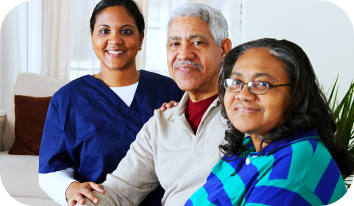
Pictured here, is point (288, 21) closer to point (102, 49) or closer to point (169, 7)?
point (169, 7)

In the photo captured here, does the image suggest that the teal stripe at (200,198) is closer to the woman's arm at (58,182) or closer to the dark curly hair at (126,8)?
the woman's arm at (58,182)

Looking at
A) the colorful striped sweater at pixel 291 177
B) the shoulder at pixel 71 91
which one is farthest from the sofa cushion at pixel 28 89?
the colorful striped sweater at pixel 291 177

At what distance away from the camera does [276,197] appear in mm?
739

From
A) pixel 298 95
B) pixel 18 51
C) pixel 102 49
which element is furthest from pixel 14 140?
pixel 298 95

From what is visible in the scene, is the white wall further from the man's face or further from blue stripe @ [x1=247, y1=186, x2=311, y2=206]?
blue stripe @ [x1=247, y1=186, x2=311, y2=206]

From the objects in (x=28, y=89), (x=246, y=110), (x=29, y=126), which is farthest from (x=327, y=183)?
(x=28, y=89)

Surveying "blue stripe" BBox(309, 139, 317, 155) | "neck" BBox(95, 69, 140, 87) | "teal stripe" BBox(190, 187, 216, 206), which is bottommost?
"teal stripe" BBox(190, 187, 216, 206)

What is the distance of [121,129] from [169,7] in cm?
250

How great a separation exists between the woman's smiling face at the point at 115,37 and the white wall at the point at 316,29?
2154 mm

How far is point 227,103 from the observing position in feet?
3.19

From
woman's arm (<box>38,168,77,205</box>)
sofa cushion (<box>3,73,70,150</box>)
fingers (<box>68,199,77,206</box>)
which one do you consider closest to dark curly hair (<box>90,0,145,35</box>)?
woman's arm (<box>38,168,77,205</box>)

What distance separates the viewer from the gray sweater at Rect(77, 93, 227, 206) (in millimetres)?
1182

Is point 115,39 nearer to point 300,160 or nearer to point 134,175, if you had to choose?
point 134,175

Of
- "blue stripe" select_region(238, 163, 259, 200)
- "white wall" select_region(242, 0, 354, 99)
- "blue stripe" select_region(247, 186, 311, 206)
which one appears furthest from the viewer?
"white wall" select_region(242, 0, 354, 99)
